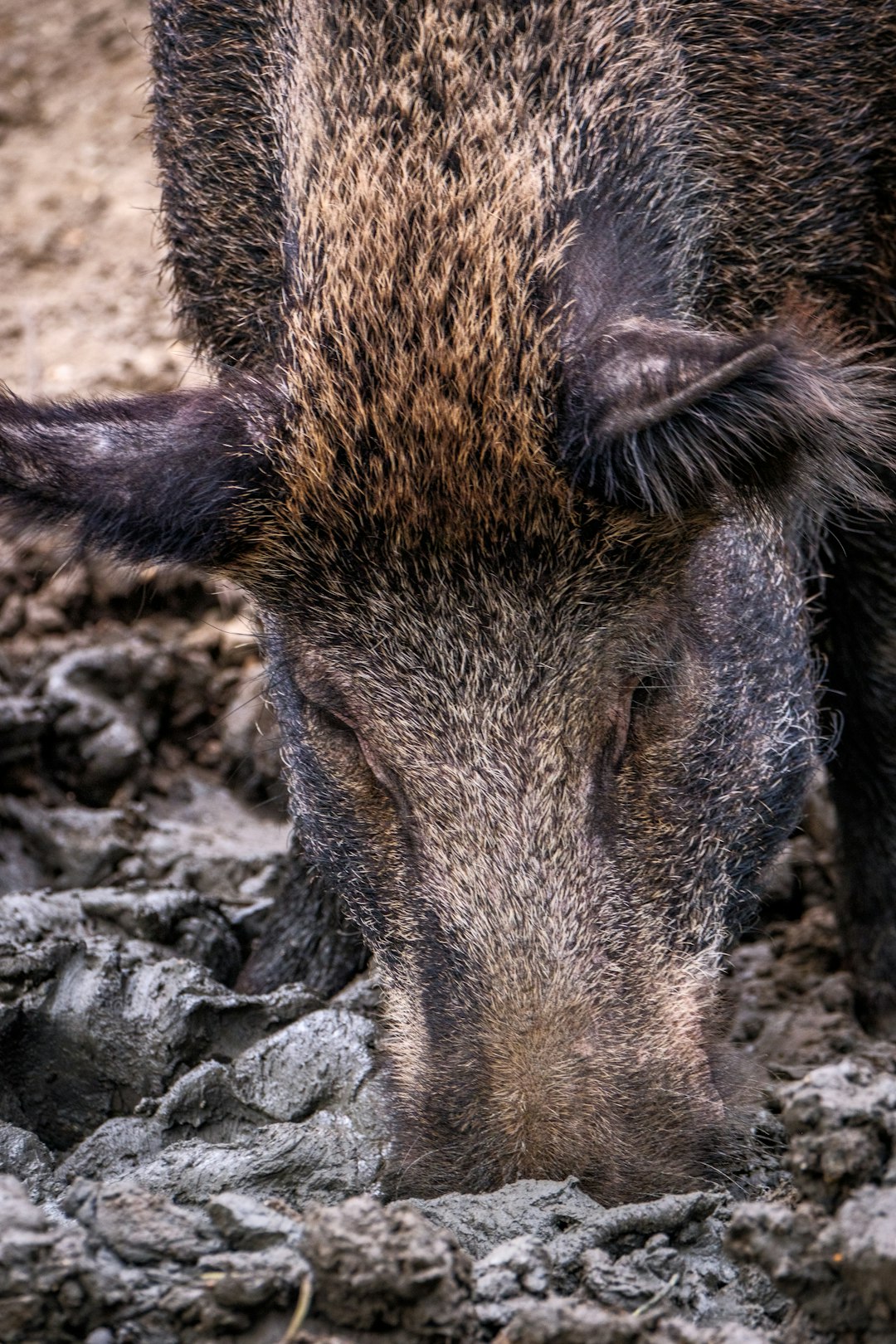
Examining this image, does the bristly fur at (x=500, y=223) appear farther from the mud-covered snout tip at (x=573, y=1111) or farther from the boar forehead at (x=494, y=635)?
the mud-covered snout tip at (x=573, y=1111)

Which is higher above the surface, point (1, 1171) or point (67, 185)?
point (67, 185)

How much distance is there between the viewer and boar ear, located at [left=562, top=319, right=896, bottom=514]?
2.95 meters

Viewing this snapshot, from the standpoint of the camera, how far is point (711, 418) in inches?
116

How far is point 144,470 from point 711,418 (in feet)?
3.57

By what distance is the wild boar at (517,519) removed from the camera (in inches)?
120

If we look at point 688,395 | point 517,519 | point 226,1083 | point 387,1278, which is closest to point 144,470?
point 517,519

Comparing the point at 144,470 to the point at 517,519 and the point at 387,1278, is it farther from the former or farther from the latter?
the point at 387,1278

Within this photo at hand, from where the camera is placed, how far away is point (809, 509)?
3.43 m

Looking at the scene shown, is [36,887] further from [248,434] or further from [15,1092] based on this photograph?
[248,434]

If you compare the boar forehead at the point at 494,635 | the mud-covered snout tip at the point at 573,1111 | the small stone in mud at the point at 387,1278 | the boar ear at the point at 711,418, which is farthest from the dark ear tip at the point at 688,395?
the small stone in mud at the point at 387,1278

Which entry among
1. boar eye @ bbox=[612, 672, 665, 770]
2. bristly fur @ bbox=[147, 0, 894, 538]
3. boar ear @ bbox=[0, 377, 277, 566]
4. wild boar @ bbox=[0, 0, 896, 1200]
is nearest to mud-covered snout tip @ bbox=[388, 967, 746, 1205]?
wild boar @ bbox=[0, 0, 896, 1200]

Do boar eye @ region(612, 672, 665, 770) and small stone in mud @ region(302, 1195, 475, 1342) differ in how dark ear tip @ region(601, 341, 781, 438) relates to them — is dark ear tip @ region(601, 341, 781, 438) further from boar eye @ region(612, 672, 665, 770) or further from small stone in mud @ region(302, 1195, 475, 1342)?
small stone in mud @ region(302, 1195, 475, 1342)

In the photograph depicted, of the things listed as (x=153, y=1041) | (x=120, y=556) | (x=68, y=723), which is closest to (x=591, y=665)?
(x=120, y=556)

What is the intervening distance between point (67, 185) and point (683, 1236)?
21.5 feet
